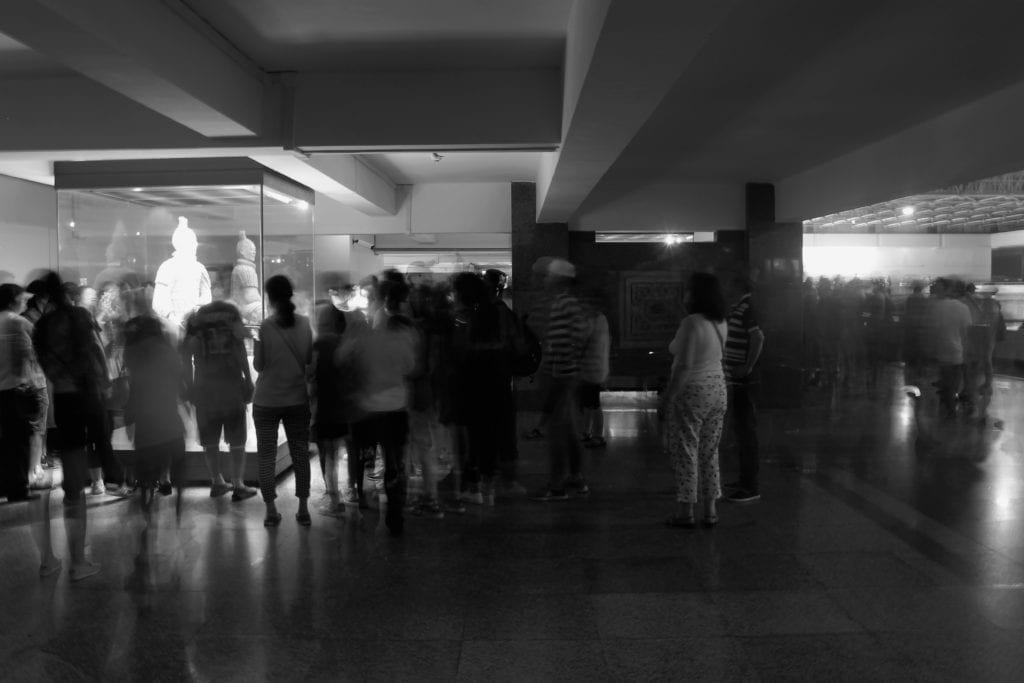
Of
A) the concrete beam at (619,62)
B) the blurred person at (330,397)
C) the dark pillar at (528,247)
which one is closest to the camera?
the concrete beam at (619,62)

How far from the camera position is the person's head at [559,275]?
20.5 feet

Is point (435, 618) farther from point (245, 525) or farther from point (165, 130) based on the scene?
point (165, 130)

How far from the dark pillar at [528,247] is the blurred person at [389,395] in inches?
274

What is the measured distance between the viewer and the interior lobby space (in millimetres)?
3889

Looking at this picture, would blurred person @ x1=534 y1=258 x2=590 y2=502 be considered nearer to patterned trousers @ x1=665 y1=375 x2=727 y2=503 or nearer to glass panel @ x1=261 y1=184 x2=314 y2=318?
patterned trousers @ x1=665 y1=375 x2=727 y2=503

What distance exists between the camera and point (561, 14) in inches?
228

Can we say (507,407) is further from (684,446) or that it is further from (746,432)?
(746,432)

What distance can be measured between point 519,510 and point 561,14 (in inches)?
149

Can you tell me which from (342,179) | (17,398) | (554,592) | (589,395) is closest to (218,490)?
(17,398)

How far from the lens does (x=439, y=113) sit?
23.4ft

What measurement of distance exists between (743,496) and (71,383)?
4.95m

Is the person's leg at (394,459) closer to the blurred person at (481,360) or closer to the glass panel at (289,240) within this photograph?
the blurred person at (481,360)

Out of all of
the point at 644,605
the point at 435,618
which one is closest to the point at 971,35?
the point at 644,605

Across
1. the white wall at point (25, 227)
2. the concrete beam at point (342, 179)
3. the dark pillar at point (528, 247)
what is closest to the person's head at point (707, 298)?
the concrete beam at point (342, 179)
